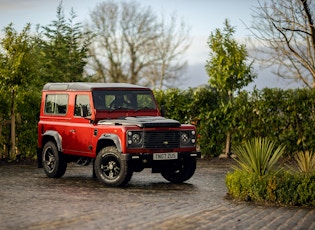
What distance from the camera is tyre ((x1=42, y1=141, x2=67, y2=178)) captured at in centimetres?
1675

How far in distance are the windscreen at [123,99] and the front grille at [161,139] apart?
4.91 ft

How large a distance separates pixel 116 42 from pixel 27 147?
110 feet

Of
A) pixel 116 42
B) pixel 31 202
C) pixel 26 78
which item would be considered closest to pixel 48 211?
pixel 31 202

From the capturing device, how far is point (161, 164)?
1532 cm

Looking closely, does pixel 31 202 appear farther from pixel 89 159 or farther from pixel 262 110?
pixel 262 110

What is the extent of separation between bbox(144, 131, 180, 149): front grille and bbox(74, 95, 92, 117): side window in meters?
1.68

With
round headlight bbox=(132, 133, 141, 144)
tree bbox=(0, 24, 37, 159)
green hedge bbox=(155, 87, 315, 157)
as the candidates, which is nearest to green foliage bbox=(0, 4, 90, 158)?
tree bbox=(0, 24, 37, 159)

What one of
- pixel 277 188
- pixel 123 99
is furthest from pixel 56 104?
pixel 277 188

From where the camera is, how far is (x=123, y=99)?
16.3m

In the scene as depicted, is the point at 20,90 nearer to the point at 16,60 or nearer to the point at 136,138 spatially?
the point at 16,60

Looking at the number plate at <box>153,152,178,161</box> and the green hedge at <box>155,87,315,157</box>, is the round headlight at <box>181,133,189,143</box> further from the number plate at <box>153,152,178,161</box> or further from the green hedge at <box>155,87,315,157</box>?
the green hedge at <box>155,87,315,157</box>

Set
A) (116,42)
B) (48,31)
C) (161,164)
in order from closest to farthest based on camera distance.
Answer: (161,164), (48,31), (116,42)

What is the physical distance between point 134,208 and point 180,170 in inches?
189

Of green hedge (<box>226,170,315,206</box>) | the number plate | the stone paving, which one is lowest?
the stone paving
